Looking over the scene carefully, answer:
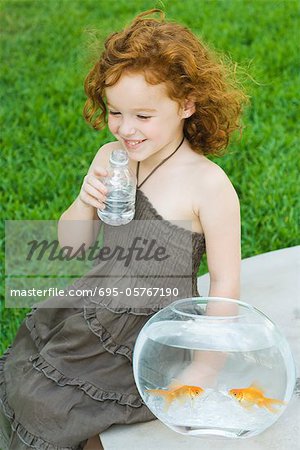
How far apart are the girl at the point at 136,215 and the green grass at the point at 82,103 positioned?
0.38m

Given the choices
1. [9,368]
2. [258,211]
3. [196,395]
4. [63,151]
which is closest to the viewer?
[196,395]

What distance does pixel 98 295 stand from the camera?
8.61 ft

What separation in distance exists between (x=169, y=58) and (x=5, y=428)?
119 cm

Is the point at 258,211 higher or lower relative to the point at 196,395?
lower

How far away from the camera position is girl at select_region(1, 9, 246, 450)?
246 centimetres

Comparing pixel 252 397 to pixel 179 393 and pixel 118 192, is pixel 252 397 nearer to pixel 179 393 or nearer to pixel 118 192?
pixel 179 393

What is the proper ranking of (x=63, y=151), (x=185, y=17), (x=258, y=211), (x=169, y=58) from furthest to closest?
(x=185, y=17) → (x=63, y=151) → (x=258, y=211) → (x=169, y=58)

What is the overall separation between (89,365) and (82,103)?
286cm

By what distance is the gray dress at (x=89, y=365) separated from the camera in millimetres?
2461

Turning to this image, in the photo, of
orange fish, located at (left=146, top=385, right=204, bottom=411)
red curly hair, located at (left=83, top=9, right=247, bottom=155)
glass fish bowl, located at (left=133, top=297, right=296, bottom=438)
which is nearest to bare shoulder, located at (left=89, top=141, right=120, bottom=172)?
red curly hair, located at (left=83, top=9, right=247, bottom=155)

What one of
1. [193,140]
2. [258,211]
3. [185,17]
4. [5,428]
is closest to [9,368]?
[5,428]

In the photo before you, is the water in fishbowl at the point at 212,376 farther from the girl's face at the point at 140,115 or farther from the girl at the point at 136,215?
the girl's face at the point at 140,115

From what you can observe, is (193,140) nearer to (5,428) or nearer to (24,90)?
(5,428)

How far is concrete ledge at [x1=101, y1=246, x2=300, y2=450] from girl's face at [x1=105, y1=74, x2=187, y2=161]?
74 centimetres
